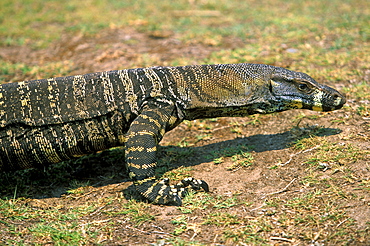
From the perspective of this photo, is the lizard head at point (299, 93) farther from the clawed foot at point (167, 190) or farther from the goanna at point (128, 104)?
the clawed foot at point (167, 190)

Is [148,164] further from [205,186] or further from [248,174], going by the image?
[248,174]

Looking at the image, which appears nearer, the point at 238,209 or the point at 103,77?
the point at 238,209

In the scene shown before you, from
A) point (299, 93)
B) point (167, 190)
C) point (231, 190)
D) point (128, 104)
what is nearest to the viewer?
point (167, 190)

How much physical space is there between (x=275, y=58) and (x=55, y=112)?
5293mm

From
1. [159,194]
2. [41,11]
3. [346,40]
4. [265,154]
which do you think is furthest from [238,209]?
[41,11]

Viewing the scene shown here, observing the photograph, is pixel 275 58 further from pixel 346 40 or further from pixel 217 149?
pixel 217 149

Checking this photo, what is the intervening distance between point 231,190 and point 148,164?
1083 millimetres

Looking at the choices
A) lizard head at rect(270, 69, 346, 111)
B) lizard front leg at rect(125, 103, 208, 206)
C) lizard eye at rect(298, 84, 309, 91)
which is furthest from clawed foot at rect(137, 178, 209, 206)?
lizard eye at rect(298, 84, 309, 91)

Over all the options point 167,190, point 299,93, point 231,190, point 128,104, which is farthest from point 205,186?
point 299,93

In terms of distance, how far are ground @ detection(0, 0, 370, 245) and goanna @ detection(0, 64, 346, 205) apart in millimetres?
509

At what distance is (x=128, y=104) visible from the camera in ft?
17.6

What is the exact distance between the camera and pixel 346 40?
9.77 meters

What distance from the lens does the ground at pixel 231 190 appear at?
436 centimetres

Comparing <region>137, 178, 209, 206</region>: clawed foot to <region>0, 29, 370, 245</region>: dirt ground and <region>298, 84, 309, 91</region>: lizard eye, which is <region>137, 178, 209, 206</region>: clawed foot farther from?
<region>298, 84, 309, 91</region>: lizard eye
